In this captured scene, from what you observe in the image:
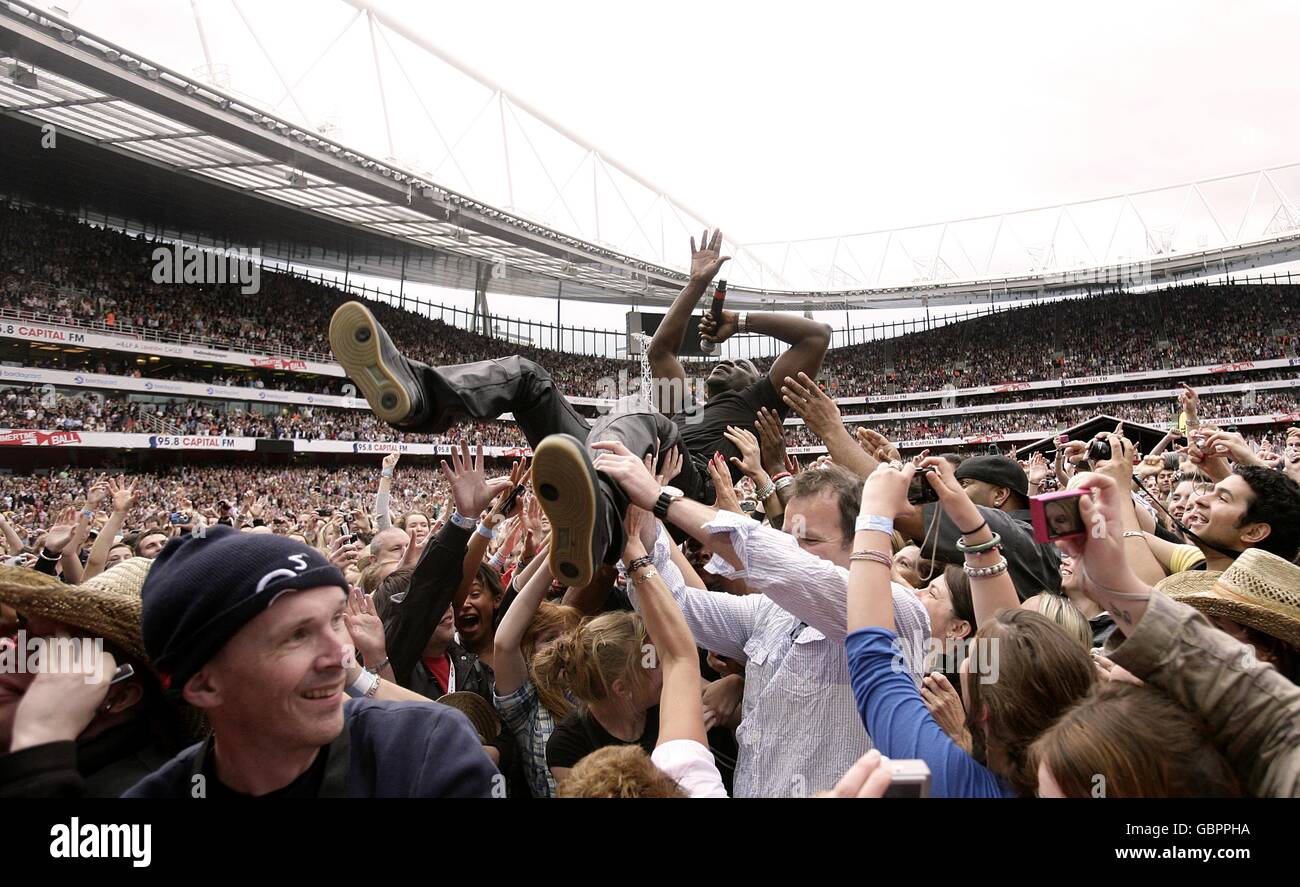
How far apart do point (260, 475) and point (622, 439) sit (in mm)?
26410

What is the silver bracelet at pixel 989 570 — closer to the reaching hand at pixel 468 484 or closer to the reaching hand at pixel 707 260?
the reaching hand at pixel 468 484

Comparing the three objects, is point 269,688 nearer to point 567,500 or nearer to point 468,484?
point 567,500

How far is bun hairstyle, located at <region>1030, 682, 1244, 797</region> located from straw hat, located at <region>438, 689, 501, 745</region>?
1851 mm

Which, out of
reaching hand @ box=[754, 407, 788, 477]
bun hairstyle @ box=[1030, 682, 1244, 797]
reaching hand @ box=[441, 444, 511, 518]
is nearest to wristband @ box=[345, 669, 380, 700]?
reaching hand @ box=[441, 444, 511, 518]

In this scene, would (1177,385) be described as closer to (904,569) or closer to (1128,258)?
(1128,258)

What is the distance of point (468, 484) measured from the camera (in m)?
3.25

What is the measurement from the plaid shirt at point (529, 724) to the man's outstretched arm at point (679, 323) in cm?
299

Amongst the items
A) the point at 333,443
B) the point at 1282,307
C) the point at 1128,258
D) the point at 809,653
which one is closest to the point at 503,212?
the point at 333,443

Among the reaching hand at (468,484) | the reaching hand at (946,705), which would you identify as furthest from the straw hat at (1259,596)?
the reaching hand at (468,484)

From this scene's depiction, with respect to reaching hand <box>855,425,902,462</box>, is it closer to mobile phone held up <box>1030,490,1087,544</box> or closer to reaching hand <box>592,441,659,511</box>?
reaching hand <box>592,441,659,511</box>

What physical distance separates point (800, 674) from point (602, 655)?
593mm

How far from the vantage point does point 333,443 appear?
90.1 ft

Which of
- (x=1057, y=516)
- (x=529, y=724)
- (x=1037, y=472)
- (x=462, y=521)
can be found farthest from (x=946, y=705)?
(x=1037, y=472)

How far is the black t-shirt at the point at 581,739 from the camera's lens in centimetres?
232
